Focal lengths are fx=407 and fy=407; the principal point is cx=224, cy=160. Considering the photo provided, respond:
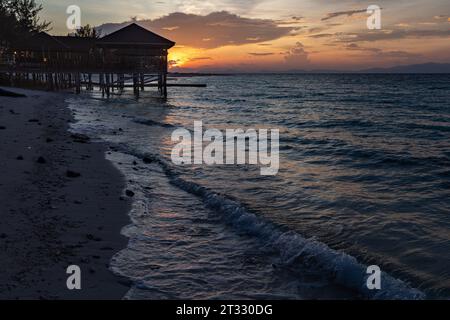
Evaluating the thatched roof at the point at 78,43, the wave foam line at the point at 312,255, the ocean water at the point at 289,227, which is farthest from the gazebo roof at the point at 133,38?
the wave foam line at the point at 312,255

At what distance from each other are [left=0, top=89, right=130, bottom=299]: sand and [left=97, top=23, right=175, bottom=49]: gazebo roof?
28.9 metres

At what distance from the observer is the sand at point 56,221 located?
474cm

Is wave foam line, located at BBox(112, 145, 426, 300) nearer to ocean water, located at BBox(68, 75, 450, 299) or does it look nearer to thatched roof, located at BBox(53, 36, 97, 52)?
ocean water, located at BBox(68, 75, 450, 299)

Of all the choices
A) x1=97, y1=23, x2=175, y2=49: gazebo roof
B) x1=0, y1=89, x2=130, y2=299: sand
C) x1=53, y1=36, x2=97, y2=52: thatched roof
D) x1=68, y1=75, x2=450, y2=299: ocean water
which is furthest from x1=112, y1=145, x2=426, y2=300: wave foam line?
x1=53, y1=36, x2=97, y2=52: thatched roof

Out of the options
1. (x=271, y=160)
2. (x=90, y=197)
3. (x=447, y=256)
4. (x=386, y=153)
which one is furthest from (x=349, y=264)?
(x=386, y=153)

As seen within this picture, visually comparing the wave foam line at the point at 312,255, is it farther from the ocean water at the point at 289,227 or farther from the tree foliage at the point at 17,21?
the tree foliage at the point at 17,21

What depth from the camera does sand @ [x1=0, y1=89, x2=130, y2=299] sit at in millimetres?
4742

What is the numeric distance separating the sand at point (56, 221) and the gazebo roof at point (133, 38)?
94.8 feet

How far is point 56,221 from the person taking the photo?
6535 mm

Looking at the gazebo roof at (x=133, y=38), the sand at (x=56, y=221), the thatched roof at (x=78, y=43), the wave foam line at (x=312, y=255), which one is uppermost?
the thatched roof at (x=78, y=43)

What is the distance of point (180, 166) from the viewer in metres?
13.1

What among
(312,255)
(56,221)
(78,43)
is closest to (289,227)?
(312,255)

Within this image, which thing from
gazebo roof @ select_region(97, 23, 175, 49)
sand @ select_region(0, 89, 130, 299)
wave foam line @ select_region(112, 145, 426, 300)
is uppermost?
gazebo roof @ select_region(97, 23, 175, 49)

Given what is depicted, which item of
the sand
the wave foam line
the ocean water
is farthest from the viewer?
the ocean water
